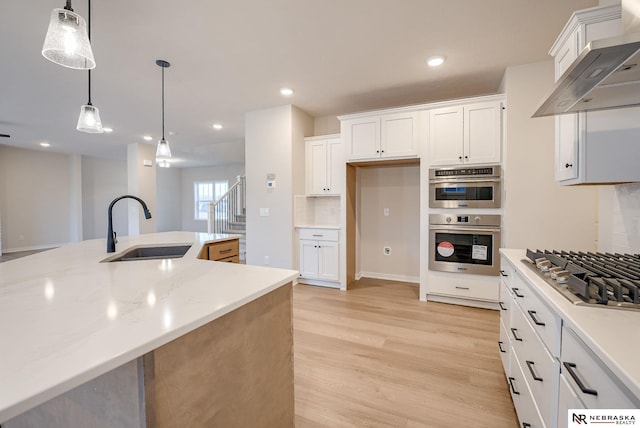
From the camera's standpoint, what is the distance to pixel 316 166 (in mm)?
4262

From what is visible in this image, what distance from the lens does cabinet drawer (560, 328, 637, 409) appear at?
666mm

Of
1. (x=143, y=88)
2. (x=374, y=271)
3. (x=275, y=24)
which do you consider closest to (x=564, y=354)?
(x=275, y=24)

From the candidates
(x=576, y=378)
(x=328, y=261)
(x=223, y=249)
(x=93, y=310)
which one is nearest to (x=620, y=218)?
(x=576, y=378)

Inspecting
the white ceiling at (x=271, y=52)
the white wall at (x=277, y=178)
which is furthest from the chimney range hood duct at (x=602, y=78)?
the white wall at (x=277, y=178)

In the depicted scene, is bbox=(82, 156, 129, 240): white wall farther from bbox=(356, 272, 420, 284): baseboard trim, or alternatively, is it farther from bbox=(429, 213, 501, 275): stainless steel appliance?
bbox=(429, 213, 501, 275): stainless steel appliance

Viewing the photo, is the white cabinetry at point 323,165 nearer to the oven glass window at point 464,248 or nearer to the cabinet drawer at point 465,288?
the oven glass window at point 464,248

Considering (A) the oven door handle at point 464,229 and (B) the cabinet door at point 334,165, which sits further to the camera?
(B) the cabinet door at point 334,165

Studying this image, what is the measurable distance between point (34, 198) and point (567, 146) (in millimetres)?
10707

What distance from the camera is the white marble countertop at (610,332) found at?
24.5 inches

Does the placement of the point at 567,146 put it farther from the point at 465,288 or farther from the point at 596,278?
the point at 465,288

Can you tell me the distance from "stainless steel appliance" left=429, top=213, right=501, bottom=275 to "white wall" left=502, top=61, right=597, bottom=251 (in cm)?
17

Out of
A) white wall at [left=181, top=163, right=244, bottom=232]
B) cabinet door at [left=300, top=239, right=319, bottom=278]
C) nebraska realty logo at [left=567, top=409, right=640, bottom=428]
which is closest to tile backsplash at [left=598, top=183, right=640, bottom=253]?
nebraska realty logo at [left=567, top=409, right=640, bottom=428]

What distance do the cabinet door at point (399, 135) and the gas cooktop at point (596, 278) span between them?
7.46 ft

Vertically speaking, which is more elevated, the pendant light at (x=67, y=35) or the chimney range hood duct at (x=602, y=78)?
the pendant light at (x=67, y=35)
